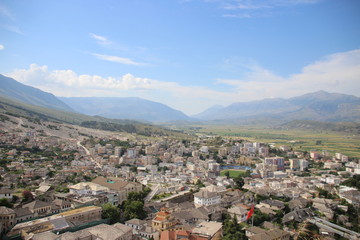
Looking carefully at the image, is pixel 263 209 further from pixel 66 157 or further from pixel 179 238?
pixel 66 157

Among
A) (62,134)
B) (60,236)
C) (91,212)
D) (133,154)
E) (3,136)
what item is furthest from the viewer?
(62,134)

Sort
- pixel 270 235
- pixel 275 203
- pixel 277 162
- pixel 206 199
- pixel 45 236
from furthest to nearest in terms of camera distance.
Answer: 1. pixel 277 162
2. pixel 275 203
3. pixel 206 199
4. pixel 270 235
5. pixel 45 236

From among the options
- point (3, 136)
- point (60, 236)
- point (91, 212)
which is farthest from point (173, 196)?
point (3, 136)

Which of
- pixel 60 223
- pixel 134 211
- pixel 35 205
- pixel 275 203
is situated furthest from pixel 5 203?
pixel 275 203

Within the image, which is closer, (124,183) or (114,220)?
(114,220)

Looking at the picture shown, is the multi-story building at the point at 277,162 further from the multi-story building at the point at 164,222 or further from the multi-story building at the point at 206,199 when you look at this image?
the multi-story building at the point at 164,222

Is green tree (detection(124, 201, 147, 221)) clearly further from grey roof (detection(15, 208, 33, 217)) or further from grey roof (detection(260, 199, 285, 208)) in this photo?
grey roof (detection(260, 199, 285, 208))

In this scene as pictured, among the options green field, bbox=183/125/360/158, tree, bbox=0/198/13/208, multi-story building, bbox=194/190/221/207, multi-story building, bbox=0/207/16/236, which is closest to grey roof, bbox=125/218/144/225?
multi-story building, bbox=0/207/16/236

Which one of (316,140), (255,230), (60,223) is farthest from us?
(316,140)

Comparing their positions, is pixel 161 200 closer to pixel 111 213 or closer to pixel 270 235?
pixel 111 213
